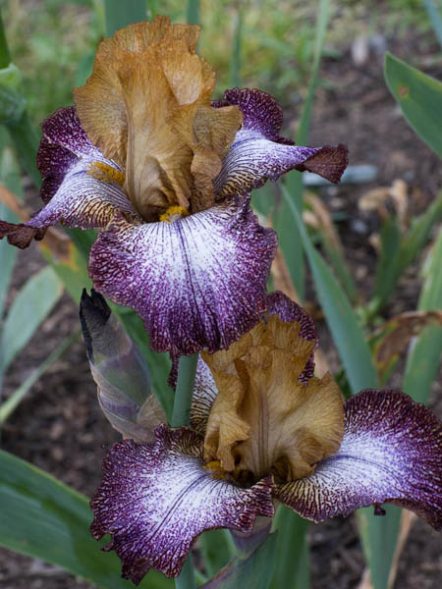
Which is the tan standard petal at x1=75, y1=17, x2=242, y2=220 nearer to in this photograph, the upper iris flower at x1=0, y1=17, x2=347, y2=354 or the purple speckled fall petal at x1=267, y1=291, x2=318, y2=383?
the upper iris flower at x1=0, y1=17, x2=347, y2=354

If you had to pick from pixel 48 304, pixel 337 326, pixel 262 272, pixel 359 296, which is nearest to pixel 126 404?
pixel 262 272

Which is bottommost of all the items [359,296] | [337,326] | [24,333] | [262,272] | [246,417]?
[359,296]

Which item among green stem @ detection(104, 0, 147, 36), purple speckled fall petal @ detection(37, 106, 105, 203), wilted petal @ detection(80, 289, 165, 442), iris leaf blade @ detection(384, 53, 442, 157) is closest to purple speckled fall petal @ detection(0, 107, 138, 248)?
purple speckled fall petal @ detection(37, 106, 105, 203)

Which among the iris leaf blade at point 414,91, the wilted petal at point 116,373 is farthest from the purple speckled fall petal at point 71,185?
the iris leaf blade at point 414,91

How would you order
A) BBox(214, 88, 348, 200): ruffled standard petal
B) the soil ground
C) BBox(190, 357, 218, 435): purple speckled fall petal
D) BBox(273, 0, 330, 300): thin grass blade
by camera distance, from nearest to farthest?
BBox(214, 88, 348, 200): ruffled standard petal
BBox(190, 357, 218, 435): purple speckled fall petal
BBox(273, 0, 330, 300): thin grass blade
the soil ground

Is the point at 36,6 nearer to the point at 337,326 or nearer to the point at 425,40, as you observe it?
the point at 425,40

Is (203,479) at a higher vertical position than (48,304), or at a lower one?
higher

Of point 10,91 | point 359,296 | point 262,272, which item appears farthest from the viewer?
point 359,296

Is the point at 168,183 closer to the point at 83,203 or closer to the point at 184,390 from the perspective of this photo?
the point at 83,203
